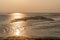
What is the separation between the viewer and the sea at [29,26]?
1.43 meters

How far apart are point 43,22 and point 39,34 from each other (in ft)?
0.50

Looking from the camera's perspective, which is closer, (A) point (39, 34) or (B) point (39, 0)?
(A) point (39, 34)

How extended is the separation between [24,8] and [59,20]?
46 centimetres

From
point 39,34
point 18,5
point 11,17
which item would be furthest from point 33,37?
point 18,5

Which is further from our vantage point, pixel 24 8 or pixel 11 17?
pixel 24 8

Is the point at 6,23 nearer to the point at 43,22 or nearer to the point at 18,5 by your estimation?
the point at 18,5

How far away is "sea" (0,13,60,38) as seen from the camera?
1.43 m

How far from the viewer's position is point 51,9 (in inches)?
62.8

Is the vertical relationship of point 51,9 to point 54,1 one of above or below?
below

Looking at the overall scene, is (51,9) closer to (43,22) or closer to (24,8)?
(43,22)

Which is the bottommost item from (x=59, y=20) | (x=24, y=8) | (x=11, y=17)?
(x=59, y=20)

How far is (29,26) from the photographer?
4.81 ft

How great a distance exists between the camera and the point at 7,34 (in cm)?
143

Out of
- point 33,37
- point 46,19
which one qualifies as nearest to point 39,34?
point 33,37
